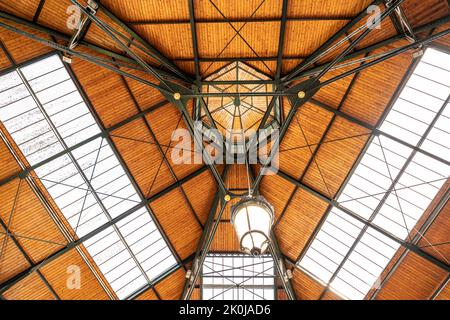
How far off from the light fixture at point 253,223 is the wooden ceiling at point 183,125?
798 centimetres

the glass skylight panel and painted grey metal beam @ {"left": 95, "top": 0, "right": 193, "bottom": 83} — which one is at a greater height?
painted grey metal beam @ {"left": 95, "top": 0, "right": 193, "bottom": 83}

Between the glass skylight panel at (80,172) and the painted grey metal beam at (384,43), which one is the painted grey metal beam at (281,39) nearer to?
the painted grey metal beam at (384,43)

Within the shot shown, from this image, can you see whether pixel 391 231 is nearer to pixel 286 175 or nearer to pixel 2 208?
pixel 286 175

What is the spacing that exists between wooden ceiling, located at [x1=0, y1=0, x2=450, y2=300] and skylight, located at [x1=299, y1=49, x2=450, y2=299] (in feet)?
2.14

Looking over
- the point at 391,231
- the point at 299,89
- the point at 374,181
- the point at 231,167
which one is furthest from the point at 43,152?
the point at 391,231

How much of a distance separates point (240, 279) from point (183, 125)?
10.00m

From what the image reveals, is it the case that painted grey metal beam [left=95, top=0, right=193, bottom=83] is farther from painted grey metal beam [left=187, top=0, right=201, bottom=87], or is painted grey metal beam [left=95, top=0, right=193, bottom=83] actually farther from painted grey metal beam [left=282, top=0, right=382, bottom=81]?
painted grey metal beam [left=282, top=0, right=382, bottom=81]

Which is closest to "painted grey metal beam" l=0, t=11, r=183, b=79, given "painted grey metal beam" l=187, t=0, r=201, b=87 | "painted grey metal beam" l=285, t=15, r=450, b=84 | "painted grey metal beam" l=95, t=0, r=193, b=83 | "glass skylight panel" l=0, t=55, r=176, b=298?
"painted grey metal beam" l=95, t=0, r=193, b=83

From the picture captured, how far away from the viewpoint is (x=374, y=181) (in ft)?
62.0

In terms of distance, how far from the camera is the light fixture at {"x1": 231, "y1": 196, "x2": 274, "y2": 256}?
10368mm

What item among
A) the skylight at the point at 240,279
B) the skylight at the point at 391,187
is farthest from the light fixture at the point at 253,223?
the skylight at the point at 240,279

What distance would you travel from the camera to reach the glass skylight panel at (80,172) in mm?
16438

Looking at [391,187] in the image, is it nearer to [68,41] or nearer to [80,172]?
[80,172]

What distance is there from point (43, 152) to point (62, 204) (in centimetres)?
278
